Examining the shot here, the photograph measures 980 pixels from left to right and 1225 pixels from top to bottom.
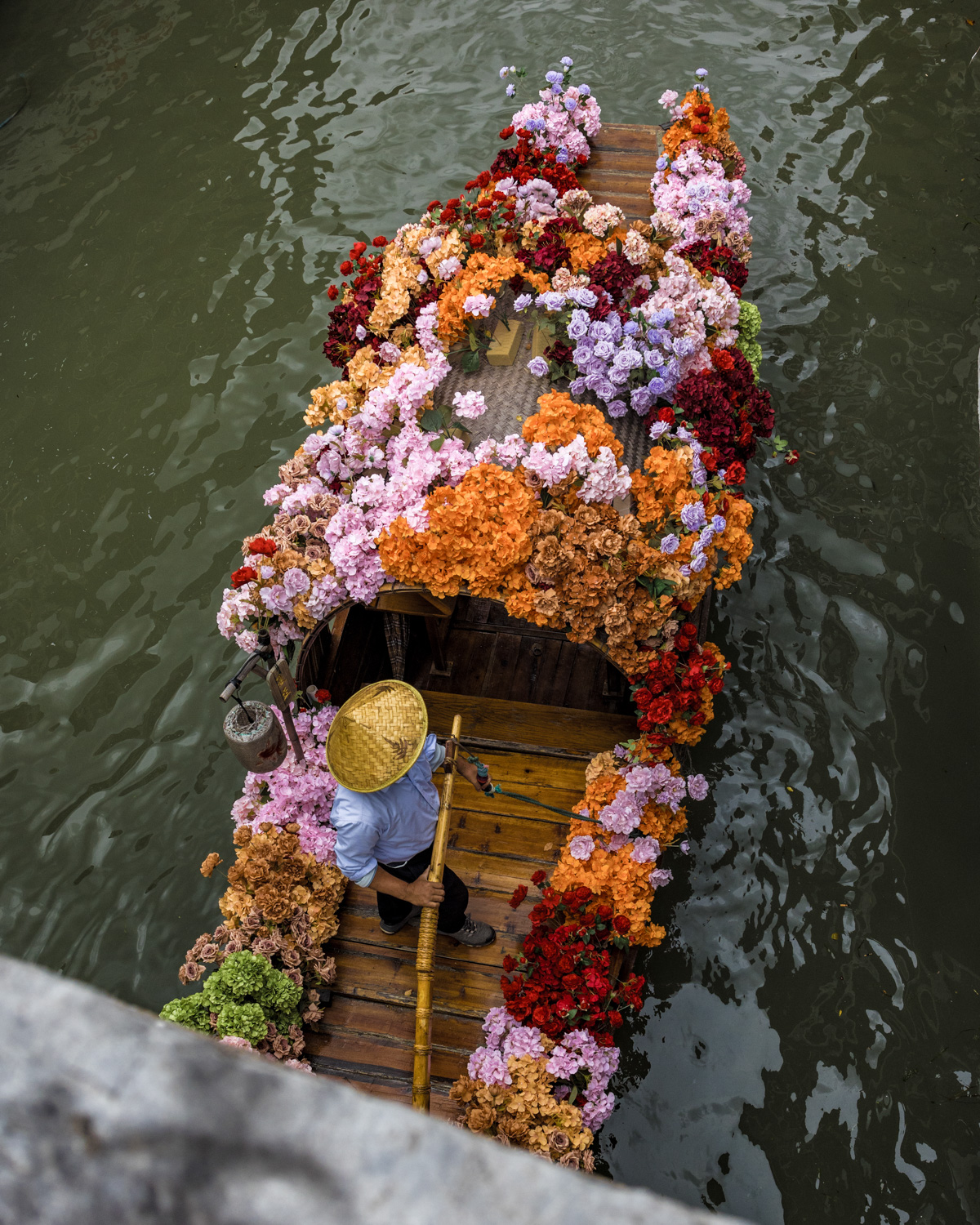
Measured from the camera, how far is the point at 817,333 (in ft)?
32.0

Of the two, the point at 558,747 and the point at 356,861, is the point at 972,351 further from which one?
the point at 356,861

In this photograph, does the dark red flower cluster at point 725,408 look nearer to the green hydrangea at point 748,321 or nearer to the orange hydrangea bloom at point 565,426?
the orange hydrangea bloom at point 565,426

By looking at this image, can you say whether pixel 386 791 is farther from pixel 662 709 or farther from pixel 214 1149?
pixel 214 1149

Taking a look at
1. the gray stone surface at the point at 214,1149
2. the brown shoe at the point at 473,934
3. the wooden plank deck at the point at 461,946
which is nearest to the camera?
the gray stone surface at the point at 214,1149

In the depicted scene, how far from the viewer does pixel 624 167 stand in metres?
8.88

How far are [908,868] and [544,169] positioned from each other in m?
6.41

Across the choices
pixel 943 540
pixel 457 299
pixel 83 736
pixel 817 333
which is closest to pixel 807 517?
pixel 943 540

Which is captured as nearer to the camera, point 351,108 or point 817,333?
point 817,333

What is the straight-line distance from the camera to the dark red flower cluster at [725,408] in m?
6.40

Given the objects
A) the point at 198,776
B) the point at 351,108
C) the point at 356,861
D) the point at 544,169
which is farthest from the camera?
the point at 351,108

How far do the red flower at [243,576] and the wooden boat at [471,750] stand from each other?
1.87ft

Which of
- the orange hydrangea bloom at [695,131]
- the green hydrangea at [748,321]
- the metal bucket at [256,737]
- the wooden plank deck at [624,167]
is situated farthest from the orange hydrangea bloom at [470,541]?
the orange hydrangea bloom at [695,131]

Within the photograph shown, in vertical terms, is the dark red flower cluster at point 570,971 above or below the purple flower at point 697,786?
above

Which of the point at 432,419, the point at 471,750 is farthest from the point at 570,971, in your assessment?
the point at 432,419
